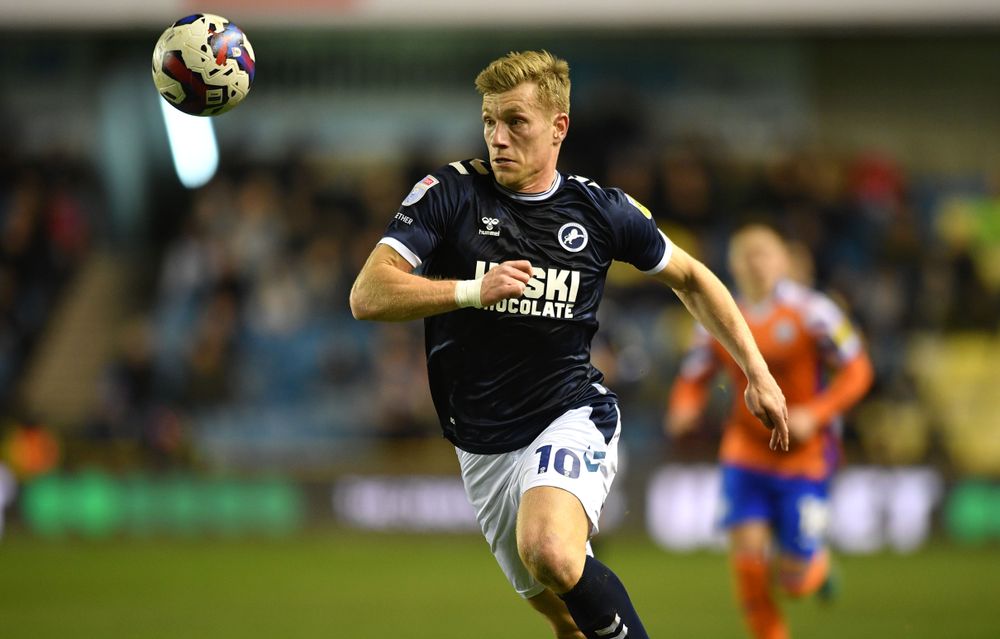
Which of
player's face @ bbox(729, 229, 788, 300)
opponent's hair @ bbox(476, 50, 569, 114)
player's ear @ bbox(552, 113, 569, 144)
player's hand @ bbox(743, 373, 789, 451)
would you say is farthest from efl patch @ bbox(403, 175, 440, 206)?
player's face @ bbox(729, 229, 788, 300)

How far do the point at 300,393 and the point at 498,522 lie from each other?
11447mm

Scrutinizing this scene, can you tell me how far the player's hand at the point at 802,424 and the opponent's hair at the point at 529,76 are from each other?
3003 mm

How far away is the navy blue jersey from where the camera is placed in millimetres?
5395

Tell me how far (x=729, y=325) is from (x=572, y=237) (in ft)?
2.44

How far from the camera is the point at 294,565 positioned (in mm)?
12273

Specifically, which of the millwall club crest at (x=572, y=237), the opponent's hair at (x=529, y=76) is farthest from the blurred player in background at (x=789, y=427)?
the opponent's hair at (x=529, y=76)

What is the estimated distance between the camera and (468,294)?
15.9ft

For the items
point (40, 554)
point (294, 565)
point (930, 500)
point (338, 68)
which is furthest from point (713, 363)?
point (338, 68)

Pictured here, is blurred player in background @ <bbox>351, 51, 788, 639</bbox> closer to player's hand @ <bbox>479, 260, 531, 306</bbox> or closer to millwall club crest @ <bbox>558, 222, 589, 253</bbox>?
millwall club crest @ <bbox>558, 222, 589, 253</bbox>

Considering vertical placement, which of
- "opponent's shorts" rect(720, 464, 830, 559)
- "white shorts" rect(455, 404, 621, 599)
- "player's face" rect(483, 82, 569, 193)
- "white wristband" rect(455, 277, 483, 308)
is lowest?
"opponent's shorts" rect(720, 464, 830, 559)

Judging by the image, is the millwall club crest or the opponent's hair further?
the millwall club crest

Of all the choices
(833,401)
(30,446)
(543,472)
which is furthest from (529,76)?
(30,446)

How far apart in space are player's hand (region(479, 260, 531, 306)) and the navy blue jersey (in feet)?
2.00

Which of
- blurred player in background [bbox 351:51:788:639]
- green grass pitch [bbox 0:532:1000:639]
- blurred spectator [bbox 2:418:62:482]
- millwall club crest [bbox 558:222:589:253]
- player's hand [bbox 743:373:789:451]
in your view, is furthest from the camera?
blurred spectator [bbox 2:418:62:482]
